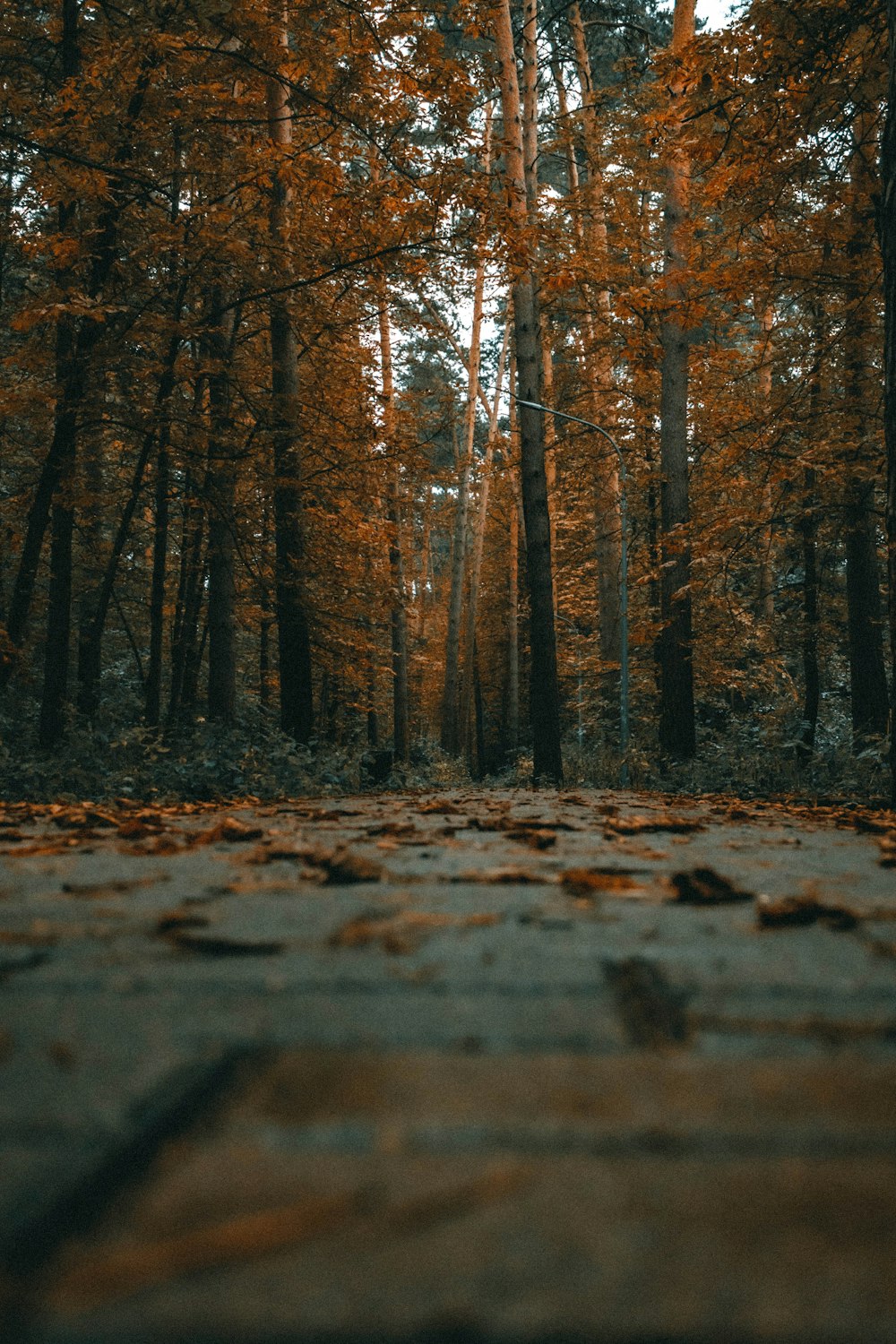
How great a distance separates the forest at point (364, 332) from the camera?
7.90m

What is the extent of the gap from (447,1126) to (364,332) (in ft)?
58.3

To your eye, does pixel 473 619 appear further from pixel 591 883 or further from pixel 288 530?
pixel 591 883

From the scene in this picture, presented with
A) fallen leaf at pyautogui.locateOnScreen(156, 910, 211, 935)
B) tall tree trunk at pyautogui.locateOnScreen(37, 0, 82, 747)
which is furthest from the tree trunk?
fallen leaf at pyautogui.locateOnScreen(156, 910, 211, 935)

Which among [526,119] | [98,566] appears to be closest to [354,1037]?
[98,566]

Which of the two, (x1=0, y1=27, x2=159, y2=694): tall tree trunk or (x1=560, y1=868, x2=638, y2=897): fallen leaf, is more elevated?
(x1=0, y1=27, x2=159, y2=694): tall tree trunk

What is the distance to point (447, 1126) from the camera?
731 mm

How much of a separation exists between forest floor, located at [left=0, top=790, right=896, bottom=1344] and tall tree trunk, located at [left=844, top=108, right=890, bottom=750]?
362 inches

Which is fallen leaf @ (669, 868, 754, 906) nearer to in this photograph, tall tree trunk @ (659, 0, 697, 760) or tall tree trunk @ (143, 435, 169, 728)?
tall tree trunk @ (143, 435, 169, 728)


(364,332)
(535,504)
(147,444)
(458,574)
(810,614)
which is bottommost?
(810,614)

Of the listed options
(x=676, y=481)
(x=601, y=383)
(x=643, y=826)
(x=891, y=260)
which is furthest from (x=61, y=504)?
(x=601, y=383)

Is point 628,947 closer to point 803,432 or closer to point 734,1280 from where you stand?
point 734,1280

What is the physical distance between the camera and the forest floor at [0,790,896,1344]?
0.54 m

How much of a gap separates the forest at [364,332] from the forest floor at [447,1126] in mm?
4362

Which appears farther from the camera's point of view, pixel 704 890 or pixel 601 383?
pixel 601 383
